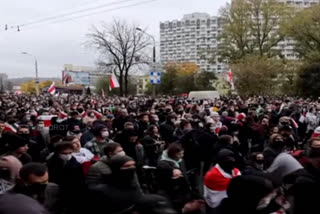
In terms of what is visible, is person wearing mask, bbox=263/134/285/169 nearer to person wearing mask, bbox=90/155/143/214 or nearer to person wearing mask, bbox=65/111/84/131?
person wearing mask, bbox=90/155/143/214

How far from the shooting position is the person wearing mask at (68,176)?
4.81 metres

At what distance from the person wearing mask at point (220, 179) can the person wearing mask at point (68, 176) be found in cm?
145

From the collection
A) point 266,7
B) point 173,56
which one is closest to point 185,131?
point 266,7

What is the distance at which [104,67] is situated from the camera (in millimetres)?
51719

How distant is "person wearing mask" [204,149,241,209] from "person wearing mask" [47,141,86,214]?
4.77 ft

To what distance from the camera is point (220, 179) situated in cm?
510

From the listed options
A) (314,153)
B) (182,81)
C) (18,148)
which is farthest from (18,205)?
(182,81)

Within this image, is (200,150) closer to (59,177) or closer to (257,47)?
(59,177)

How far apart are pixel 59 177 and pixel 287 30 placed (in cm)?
4368

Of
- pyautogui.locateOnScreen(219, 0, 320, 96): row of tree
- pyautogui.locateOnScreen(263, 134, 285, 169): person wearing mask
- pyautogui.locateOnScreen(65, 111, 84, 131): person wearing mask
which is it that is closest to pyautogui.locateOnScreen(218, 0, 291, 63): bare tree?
pyautogui.locateOnScreen(219, 0, 320, 96): row of tree

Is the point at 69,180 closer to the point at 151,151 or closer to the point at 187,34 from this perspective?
the point at 151,151

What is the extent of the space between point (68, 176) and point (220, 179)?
1.85m

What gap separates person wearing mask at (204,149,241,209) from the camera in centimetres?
504

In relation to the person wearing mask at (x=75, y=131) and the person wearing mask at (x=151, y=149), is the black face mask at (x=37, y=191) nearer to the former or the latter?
the person wearing mask at (x=151, y=149)
